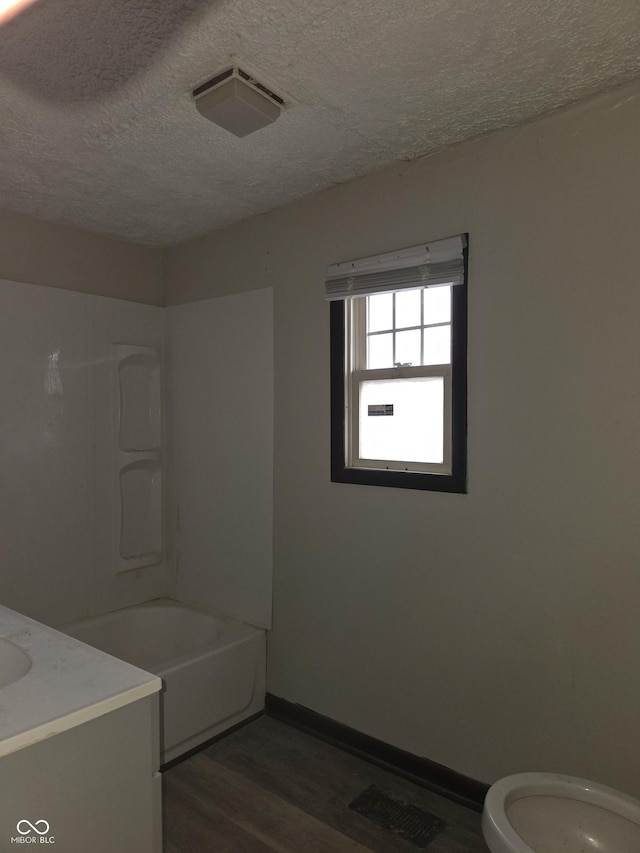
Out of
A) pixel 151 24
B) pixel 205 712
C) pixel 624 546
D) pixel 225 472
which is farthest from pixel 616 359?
pixel 205 712

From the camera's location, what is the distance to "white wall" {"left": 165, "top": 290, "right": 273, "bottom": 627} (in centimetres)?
285

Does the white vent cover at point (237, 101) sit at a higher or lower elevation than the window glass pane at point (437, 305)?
higher

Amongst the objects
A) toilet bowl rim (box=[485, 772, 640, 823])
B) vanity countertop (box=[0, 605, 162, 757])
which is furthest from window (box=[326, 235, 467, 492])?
vanity countertop (box=[0, 605, 162, 757])

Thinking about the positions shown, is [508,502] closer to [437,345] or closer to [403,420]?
[403,420]

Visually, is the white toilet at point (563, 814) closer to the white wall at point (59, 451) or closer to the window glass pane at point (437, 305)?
the window glass pane at point (437, 305)

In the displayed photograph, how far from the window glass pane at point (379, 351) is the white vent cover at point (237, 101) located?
3.26ft

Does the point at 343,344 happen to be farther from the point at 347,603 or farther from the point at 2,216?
the point at 2,216

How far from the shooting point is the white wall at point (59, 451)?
2.71 m

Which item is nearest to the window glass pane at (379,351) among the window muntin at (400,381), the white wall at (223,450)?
the window muntin at (400,381)

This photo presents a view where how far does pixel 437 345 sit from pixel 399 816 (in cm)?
177

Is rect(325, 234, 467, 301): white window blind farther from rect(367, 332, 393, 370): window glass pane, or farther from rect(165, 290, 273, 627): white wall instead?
rect(165, 290, 273, 627): white wall

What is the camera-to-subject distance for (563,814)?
5.12ft

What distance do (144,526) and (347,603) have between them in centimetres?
137

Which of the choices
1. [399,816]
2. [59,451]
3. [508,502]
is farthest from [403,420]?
[59,451]
